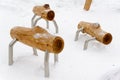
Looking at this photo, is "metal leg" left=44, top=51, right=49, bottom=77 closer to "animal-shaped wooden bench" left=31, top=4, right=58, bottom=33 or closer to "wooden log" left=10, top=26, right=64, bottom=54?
"wooden log" left=10, top=26, right=64, bottom=54

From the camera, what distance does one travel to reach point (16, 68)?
158 centimetres

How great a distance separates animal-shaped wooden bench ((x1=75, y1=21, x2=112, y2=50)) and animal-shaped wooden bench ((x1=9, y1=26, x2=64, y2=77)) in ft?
1.07

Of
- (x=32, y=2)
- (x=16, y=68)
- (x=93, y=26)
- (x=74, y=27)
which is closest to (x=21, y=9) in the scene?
(x=32, y=2)

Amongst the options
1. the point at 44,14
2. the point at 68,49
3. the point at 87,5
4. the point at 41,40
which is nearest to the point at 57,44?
the point at 41,40

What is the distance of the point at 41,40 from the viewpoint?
1.47 metres

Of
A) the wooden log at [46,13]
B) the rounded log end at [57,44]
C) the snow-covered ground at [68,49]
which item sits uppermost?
the wooden log at [46,13]

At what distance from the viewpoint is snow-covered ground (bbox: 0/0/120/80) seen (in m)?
1.57

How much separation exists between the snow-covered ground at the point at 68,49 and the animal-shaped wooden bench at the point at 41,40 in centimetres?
8

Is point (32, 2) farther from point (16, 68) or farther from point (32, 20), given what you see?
point (16, 68)

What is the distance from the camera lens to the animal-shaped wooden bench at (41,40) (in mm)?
1435

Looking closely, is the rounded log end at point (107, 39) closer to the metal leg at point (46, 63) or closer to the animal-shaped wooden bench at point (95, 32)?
the animal-shaped wooden bench at point (95, 32)

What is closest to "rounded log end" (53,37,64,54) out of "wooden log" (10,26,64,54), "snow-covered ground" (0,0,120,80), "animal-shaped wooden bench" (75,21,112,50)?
"wooden log" (10,26,64,54)

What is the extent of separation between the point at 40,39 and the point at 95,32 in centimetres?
48

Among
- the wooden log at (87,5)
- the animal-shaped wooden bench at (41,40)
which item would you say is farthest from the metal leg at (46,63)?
the wooden log at (87,5)
